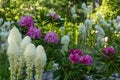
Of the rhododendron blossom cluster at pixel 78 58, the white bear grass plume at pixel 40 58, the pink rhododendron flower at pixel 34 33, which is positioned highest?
the white bear grass plume at pixel 40 58

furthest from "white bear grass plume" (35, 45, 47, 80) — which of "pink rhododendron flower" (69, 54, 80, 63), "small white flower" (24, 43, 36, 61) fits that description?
"pink rhododendron flower" (69, 54, 80, 63)

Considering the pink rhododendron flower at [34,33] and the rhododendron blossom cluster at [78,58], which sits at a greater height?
the pink rhododendron flower at [34,33]

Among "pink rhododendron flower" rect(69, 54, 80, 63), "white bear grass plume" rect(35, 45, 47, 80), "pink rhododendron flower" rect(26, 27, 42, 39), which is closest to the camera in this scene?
"white bear grass plume" rect(35, 45, 47, 80)

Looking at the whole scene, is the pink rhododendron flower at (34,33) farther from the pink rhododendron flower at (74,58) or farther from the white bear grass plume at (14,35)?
the white bear grass plume at (14,35)

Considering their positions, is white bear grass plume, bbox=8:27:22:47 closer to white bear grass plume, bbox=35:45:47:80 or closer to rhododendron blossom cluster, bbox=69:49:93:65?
white bear grass plume, bbox=35:45:47:80

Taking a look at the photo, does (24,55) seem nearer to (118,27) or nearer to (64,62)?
(64,62)

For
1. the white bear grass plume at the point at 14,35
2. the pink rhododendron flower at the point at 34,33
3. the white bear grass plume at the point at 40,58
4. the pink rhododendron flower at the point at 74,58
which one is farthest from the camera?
the pink rhododendron flower at the point at 34,33

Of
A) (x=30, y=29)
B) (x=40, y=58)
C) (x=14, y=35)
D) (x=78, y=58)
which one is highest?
(x=14, y=35)

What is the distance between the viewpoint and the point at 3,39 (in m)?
5.43

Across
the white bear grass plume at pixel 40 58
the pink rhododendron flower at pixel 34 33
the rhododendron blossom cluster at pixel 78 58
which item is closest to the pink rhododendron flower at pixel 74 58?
the rhododendron blossom cluster at pixel 78 58

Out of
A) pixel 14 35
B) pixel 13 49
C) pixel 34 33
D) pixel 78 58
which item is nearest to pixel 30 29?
pixel 34 33

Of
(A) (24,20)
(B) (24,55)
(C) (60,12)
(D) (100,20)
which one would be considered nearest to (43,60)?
(B) (24,55)

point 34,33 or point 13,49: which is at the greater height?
point 13,49

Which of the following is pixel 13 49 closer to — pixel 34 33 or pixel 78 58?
pixel 78 58
